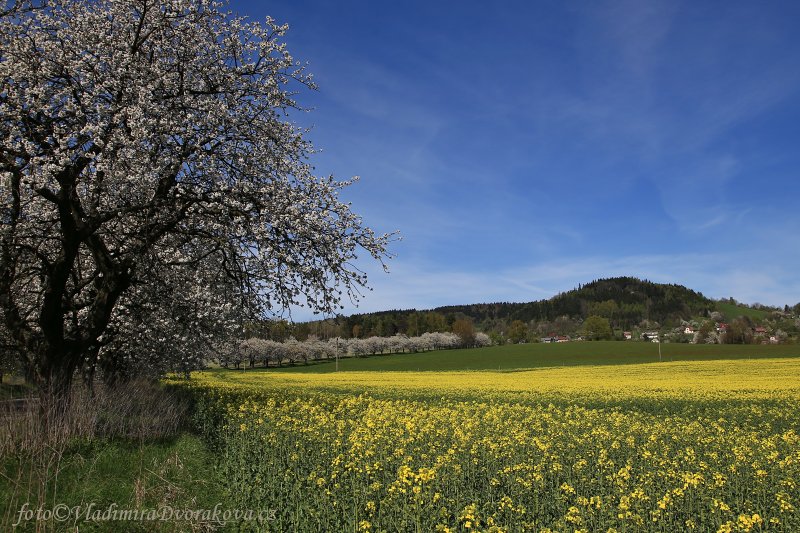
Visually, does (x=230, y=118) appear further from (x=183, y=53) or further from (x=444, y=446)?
(x=444, y=446)

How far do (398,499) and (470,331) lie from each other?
147 meters

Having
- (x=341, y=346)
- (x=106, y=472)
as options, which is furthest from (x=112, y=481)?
(x=341, y=346)

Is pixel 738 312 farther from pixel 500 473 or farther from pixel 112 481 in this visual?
pixel 112 481

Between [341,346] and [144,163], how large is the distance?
122 m

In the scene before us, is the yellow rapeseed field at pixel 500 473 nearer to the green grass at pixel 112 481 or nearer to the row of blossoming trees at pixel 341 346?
the green grass at pixel 112 481

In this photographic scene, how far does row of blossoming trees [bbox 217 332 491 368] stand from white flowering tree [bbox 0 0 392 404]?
8783 cm

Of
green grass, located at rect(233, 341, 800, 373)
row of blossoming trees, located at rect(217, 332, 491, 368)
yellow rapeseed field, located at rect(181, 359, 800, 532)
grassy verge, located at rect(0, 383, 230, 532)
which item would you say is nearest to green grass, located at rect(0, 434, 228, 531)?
grassy verge, located at rect(0, 383, 230, 532)

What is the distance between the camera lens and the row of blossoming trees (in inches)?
4205

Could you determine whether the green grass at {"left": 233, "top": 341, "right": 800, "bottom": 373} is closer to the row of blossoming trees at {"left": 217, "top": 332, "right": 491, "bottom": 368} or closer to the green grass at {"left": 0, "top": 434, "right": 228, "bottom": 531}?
the row of blossoming trees at {"left": 217, "top": 332, "right": 491, "bottom": 368}

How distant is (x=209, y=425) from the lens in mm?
13500

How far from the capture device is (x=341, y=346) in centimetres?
13100

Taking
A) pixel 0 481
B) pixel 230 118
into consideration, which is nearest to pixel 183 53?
pixel 230 118

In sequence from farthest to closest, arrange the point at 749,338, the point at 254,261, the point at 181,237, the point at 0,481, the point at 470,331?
the point at 470,331, the point at 749,338, the point at 181,237, the point at 254,261, the point at 0,481

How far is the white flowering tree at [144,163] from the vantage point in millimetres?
11125
